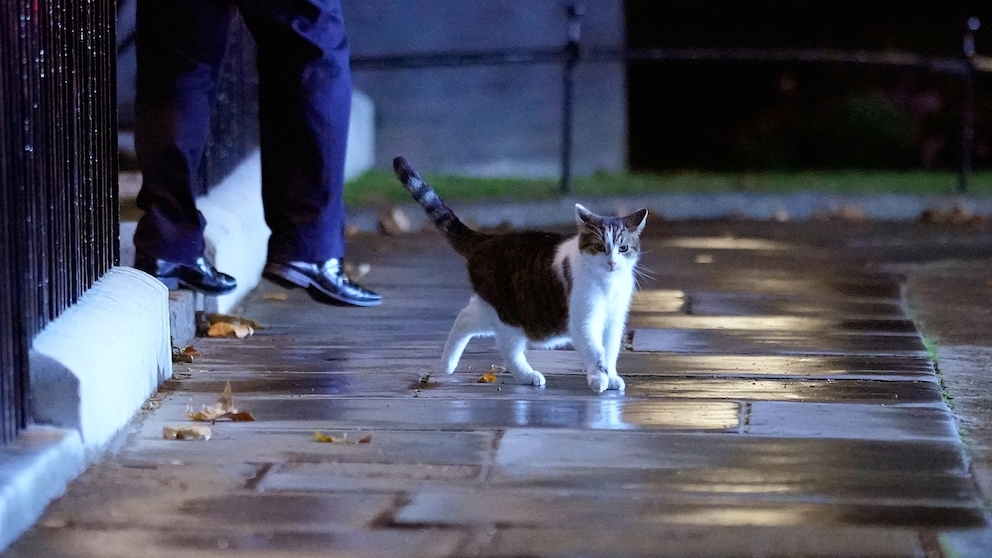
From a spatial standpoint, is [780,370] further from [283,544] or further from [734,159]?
[734,159]

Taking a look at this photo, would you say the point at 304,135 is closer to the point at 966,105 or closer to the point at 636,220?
the point at 636,220

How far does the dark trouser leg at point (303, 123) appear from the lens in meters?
4.19

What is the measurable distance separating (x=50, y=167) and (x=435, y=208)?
140 cm

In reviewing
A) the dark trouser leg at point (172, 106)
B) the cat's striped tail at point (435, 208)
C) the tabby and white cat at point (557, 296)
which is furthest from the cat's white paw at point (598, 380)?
the dark trouser leg at point (172, 106)

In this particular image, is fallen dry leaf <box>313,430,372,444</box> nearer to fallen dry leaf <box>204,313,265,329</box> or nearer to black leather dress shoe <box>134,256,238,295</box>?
black leather dress shoe <box>134,256,238,295</box>

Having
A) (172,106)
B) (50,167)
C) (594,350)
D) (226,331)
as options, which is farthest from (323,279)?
(50,167)

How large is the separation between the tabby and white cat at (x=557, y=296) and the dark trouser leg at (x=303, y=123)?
0.59m

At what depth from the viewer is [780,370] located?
3.89 m

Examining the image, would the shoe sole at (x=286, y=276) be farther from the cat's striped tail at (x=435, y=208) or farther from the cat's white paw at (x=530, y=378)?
the cat's white paw at (x=530, y=378)

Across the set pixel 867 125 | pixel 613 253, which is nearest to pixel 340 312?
pixel 613 253

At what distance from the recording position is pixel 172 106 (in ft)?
13.6

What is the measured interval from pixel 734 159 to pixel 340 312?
701 centimetres

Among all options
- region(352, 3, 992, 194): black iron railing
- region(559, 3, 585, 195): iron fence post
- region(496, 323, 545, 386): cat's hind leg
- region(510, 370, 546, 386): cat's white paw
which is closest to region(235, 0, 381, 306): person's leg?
region(496, 323, 545, 386): cat's hind leg

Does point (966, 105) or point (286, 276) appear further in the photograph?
point (966, 105)
